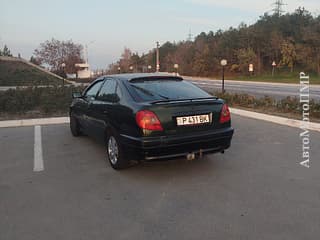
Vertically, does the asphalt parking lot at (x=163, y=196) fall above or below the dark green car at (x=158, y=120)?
below

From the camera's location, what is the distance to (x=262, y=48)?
65.0 meters

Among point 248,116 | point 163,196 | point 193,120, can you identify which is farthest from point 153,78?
point 248,116

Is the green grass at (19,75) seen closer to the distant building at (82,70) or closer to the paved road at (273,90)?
the paved road at (273,90)

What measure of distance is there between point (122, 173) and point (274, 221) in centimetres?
232

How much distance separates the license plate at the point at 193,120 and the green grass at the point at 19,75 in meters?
31.7

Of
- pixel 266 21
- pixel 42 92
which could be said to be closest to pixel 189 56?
pixel 266 21

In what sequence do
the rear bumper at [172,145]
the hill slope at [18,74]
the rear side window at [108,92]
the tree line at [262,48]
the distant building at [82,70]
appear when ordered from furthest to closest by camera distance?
the distant building at [82,70], the tree line at [262,48], the hill slope at [18,74], the rear side window at [108,92], the rear bumper at [172,145]

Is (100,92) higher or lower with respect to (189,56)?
lower

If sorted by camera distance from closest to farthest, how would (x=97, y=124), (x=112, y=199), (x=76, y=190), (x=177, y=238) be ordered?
(x=177, y=238)
(x=112, y=199)
(x=76, y=190)
(x=97, y=124)

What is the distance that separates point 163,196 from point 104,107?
202cm

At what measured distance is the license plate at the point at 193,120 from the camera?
449 centimetres

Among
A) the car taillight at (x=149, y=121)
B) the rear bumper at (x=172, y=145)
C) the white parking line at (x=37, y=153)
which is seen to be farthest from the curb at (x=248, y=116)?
the car taillight at (x=149, y=121)

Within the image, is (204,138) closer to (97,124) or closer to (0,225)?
(97,124)

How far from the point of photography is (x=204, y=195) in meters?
3.98
